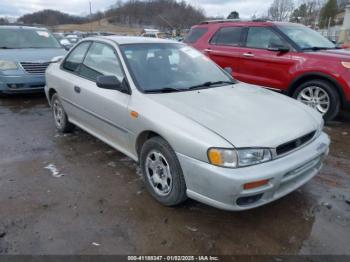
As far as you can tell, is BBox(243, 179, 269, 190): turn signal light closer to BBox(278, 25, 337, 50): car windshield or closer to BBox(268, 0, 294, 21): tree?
BBox(278, 25, 337, 50): car windshield

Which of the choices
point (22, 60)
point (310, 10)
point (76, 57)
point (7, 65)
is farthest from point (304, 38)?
point (310, 10)

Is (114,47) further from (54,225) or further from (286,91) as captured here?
(286,91)

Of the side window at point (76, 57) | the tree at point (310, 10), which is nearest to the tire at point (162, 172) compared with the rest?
the side window at point (76, 57)

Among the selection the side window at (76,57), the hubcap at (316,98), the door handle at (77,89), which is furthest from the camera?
the hubcap at (316,98)

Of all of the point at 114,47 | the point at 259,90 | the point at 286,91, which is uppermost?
the point at 114,47

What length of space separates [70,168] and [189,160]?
6.32 ft

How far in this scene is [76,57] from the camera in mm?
4406

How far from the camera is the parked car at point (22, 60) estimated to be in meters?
6.59

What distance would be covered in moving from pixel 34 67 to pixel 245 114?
5.63 m

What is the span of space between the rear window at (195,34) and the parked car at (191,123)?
327 cm

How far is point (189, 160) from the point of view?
2.52 meters

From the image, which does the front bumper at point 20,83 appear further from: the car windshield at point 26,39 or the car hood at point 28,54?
the car windshield at point 26,39

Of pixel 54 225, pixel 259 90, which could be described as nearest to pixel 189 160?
pixel 54 225

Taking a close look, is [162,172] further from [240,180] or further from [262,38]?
[262,38]
